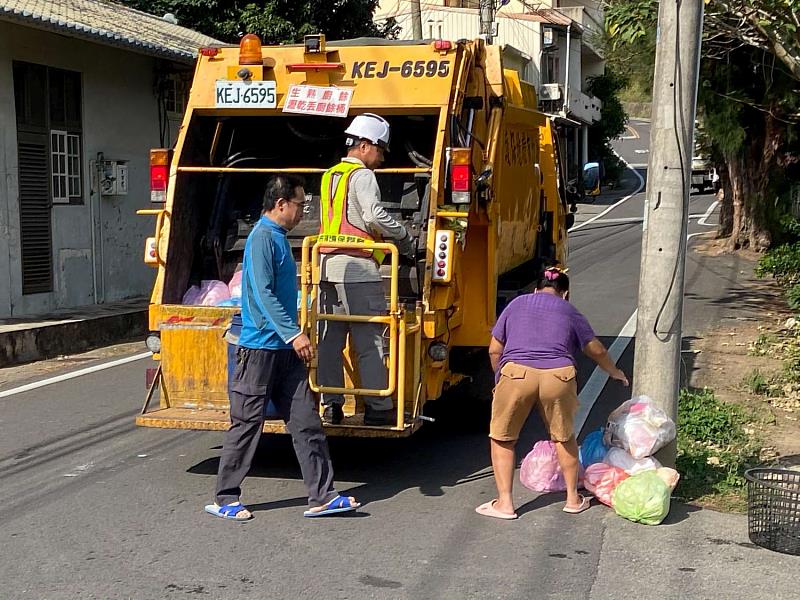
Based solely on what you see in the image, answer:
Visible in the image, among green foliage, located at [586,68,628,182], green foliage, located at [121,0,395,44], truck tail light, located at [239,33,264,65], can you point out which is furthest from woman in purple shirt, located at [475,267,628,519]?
green foliage, located at [586,68,628,182]

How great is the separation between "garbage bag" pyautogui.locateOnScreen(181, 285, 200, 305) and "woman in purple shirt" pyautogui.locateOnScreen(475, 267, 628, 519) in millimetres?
2436

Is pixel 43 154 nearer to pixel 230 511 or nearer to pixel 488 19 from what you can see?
pixel 230 511

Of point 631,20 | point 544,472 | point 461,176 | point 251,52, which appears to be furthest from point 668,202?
point 631,20

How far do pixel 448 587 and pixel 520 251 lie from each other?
4.62 m

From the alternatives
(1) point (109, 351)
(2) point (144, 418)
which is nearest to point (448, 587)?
(2) point (144, 418)

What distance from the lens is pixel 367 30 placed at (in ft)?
68.3

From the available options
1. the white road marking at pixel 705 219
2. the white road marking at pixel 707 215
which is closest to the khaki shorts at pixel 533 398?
the white road marking at pixel 705 219

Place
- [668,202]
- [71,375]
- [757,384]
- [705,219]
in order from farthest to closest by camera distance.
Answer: [705,219] → [71,375] → [757,384] → [668,202]

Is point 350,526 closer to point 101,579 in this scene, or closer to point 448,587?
point 448,587

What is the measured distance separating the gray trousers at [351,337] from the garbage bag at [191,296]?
1.36 meters

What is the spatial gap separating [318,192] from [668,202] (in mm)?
2801

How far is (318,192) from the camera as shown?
758 cm

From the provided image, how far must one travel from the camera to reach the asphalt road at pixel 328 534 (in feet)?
14.9

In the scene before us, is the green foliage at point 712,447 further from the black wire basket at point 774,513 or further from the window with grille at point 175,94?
the window with grille at point 175,94
